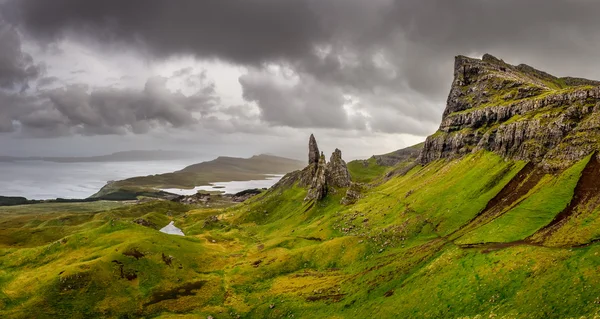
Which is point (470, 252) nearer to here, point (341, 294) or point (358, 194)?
point (341, 294)

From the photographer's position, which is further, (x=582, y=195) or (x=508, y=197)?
(x=508, y=197)

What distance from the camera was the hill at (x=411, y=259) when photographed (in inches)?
1945

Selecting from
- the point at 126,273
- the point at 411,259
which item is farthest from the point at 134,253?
the point at 411,259

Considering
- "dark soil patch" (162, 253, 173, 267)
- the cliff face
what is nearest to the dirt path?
the cliff face

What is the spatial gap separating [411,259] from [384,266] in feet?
21.5

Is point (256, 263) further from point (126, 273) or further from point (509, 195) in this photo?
point (509, 195)

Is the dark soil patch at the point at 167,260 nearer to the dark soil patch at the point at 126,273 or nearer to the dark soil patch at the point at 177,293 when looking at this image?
the dark soil patch at the point at 126,273

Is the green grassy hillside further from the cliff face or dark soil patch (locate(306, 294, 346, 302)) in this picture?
the cliff face

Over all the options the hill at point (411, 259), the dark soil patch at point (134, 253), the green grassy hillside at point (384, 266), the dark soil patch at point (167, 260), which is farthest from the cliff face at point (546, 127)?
the dark soil patch at point (134, 253)

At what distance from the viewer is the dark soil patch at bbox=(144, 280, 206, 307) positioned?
76.9m

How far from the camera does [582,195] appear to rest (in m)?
73.9

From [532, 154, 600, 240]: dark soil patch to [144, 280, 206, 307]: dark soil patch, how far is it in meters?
80.6

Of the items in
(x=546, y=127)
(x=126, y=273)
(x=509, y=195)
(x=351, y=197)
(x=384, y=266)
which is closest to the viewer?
(x=384, y=266)

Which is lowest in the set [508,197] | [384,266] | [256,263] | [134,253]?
[256,263]
